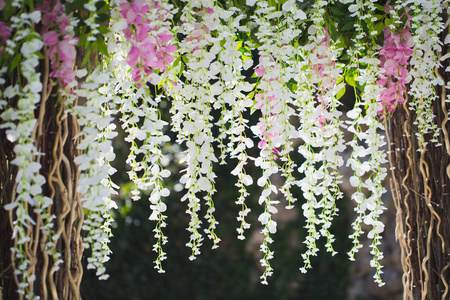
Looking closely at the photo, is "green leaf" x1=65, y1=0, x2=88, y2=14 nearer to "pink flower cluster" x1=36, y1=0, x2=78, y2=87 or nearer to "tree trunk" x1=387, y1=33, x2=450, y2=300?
"pink flower cluster" x1=36, y1=0, x2=78, y2=87

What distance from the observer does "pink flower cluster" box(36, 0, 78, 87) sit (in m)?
0.99

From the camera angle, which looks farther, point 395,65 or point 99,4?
point 395,65

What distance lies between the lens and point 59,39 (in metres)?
1.00

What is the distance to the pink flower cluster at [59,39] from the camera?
99cm

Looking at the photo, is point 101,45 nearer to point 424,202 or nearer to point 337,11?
point 337,11

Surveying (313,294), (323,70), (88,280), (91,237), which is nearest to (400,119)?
(323,70)

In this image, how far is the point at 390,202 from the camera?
308 centimetres

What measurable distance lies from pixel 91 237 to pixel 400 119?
1.10 m

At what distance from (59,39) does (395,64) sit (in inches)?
40.0

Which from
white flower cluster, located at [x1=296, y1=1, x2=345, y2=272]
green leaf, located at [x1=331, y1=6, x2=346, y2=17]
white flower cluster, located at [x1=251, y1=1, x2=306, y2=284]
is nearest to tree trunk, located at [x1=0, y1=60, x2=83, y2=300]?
white flower cluster, located at [x1=251, y1=1, x2=306, y2=284]

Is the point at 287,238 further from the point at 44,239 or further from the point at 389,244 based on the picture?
the point at 44,239

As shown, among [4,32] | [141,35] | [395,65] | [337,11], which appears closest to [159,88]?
[141,35]

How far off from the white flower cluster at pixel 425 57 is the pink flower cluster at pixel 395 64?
29mm

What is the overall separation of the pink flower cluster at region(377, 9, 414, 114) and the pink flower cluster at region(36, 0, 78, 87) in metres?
0.93
